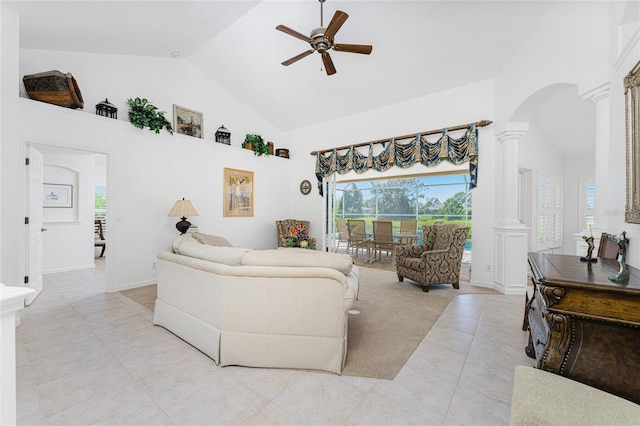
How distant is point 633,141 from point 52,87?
5.78 m

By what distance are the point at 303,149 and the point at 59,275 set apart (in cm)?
547

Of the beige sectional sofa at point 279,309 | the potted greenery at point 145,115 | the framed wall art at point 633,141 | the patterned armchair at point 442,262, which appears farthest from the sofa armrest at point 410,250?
the potted greenery at point 145,115

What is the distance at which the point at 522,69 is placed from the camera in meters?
3.70

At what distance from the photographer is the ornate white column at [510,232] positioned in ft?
12.9

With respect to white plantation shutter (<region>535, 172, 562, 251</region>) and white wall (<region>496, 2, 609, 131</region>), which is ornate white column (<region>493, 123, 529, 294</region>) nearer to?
white wall (<region>496, 2, 609, 131</region>)

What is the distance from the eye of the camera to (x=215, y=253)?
7.52ft

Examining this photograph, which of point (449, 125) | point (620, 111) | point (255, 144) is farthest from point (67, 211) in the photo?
point (620, 111)

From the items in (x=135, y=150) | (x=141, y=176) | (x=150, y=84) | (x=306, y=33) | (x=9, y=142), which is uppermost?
(x=306, y=33)

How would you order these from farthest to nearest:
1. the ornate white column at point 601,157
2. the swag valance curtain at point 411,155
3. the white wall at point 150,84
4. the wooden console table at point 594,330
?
the swag valance curtain at point 411,155
the white wall at point 150,84
the ornate white column at point 601,157
the wooden console table at point 594,330

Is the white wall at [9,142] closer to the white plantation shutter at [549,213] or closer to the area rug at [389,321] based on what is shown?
the area rug at [389,321]

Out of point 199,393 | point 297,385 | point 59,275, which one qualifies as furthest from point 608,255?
point 59,275

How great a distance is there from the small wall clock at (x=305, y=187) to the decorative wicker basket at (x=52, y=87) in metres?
4.31

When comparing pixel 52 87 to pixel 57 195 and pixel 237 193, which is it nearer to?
pixel 57 195

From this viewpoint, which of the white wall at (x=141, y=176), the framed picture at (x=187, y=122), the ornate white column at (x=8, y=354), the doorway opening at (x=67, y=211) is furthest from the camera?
the doorway opening at (x=67, y=211)
